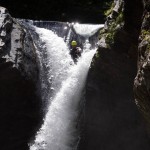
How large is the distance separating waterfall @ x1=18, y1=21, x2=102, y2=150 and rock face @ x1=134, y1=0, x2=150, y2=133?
365 cm

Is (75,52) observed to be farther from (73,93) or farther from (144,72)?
(144,72)

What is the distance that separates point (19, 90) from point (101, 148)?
320 cm

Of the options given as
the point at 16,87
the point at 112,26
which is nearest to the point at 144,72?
the point at 112,26

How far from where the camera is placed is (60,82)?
11805 mm

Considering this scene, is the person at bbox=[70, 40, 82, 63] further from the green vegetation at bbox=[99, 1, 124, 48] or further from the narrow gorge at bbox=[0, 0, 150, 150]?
the green vegetation at bbox=[99, 1, 124, 48]

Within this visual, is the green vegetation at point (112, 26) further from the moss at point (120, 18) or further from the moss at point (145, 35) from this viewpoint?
the moss at point (145, 35)

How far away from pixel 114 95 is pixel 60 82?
2.08 meters

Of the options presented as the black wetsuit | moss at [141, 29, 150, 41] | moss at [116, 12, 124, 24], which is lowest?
the black wetsuit

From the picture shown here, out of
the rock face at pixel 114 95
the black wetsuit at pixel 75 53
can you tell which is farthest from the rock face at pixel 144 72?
the black wetsuit at pixel 75 53

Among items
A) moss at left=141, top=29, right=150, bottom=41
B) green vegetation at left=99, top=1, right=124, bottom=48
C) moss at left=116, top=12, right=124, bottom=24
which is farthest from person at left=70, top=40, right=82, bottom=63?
moss at left=141, top=29, right=150, bottom=41

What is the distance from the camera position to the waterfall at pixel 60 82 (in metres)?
10.8

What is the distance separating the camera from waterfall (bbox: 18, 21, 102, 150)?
10.8 metres

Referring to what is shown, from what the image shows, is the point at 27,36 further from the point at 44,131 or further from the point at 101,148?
the point at 101,148

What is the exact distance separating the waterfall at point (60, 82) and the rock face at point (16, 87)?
510 mm
